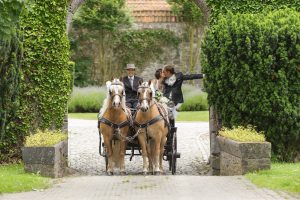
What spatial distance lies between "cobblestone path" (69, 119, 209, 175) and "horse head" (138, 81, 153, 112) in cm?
256

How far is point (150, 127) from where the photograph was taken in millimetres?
15039

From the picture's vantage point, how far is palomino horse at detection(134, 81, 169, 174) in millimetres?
14945

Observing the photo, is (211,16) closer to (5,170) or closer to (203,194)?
(5,170)

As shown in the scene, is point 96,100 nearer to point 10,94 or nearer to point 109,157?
point 10,94

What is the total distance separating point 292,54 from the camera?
1567cm

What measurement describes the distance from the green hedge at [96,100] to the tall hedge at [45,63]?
57.3ft

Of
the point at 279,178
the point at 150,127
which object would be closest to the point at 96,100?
the point at 150,127

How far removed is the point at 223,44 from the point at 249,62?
0.67m

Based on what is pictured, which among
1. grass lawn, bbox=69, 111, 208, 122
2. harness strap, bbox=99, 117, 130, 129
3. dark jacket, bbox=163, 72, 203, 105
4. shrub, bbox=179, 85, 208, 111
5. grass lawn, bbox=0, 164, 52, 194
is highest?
dark jacket, bbox=163, 72, 203, 105

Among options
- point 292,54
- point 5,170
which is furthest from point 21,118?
point 292,54

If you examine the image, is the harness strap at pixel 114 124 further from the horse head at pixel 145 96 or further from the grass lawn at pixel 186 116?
the grass lawn at pixel 186 116

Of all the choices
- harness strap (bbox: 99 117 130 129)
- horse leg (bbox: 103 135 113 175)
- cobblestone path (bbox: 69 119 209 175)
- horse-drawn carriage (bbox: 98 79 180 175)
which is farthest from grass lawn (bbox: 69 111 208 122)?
harness strap (bbox: 99 117 130 129)

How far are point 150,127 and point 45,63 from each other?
3.00m

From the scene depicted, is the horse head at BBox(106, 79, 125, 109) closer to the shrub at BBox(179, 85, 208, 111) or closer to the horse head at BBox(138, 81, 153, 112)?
the horse head at BBox(138, 81, 153, 112)
